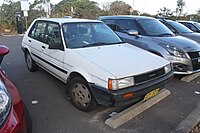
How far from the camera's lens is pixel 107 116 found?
342 centimetres

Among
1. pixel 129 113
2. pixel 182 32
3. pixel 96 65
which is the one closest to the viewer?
pixel 96 65

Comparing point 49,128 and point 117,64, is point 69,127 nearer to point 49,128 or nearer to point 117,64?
point 49,128

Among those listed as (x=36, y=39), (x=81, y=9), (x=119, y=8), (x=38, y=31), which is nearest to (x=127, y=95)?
(x=36, y=39)

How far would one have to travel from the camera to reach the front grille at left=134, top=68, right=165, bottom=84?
10.1 feet

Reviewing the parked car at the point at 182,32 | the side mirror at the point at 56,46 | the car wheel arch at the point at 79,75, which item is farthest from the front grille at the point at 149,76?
the parked car at the point at 182,32

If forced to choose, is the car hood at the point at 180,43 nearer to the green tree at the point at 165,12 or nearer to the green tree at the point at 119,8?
the green tree at the point at 119,8

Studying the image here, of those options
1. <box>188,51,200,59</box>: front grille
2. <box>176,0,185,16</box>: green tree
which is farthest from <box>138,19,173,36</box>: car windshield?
<box>176,0,185,16</box>: green tree

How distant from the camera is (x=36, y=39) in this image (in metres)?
5.03

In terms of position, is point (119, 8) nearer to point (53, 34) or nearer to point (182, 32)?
point (182, 32)

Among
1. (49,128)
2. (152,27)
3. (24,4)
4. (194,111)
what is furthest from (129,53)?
(24,4)

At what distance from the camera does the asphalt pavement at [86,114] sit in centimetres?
308

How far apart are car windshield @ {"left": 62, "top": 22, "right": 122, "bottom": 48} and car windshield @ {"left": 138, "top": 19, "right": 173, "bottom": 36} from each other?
186cm

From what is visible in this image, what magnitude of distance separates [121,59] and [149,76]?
537 millimetres

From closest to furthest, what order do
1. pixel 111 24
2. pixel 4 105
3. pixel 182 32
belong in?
1. pixel 4 105
2. pixel 111 24
3. pixel 182 32
